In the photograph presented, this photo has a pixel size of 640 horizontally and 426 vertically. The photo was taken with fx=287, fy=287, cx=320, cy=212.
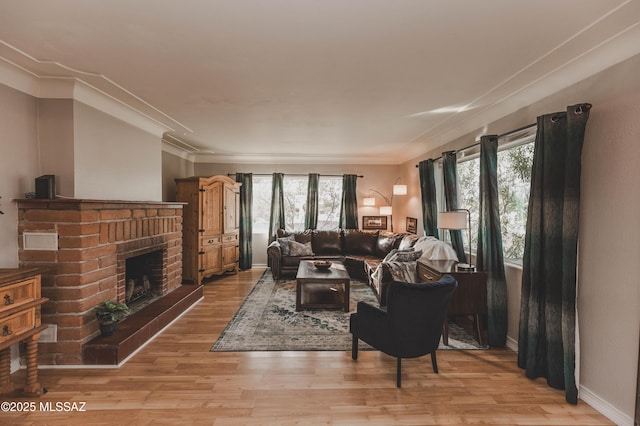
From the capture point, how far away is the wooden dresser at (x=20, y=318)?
2.00 m

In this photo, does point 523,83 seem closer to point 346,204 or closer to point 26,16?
point 26,16

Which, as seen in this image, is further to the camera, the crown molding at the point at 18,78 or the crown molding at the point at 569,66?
the crown molding at the point at 18,78

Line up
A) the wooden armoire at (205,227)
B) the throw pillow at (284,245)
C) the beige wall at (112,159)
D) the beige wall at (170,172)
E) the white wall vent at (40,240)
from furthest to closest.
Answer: the throw pillow at (284,245) < the beige wall at (170,172) < the wooden armoire at (205,227) < the beige wall at (112,159) < the white wall vent at (40,240)

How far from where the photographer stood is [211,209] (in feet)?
18.3

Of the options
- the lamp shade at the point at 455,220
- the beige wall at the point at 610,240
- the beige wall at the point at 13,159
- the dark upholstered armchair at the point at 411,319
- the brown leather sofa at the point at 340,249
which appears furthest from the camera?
the brown leather sofa at the point at 340,249

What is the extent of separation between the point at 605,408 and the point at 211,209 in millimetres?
5647

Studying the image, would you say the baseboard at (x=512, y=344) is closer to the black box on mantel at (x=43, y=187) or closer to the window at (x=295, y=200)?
the window at (x=295, y=200)

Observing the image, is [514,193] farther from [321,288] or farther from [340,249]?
[340,249]

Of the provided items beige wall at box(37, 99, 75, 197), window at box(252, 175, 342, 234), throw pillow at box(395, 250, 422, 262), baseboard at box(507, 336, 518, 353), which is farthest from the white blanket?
beige wall at box(37, 99, 75, 197)

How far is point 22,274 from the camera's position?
2.12 meters

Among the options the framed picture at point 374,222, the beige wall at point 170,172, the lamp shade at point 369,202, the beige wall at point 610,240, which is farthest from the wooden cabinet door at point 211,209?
the beige wall at point 610,240

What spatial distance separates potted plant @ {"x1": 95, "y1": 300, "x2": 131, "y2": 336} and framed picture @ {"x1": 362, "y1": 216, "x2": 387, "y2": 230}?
5176 millimetres

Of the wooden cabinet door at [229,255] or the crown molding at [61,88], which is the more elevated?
the crown molding at [61,88]

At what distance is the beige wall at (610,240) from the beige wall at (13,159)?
483cm
